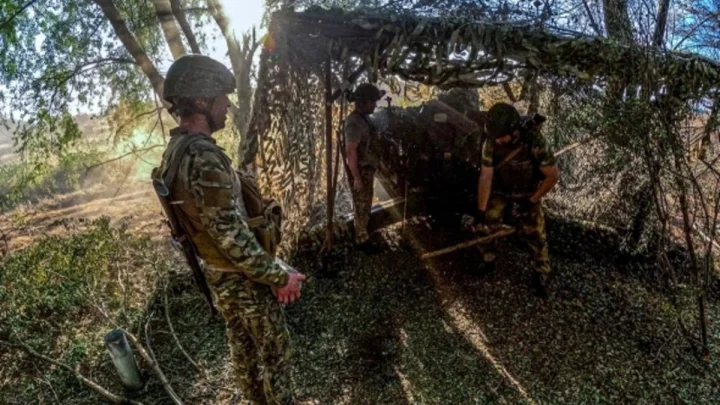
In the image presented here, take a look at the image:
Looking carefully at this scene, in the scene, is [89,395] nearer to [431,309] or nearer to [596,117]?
[431,309]

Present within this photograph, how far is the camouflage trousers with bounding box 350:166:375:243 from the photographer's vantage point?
16.1 ft

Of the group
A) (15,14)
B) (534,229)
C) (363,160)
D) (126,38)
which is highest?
(15,14)

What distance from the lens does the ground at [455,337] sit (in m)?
3.32

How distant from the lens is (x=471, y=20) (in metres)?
3.17

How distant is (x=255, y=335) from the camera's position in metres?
2.53

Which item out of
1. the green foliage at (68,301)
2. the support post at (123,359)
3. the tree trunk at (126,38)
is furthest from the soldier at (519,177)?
the tree trunk at (126,38)

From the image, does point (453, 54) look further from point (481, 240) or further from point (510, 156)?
point (481, 240)

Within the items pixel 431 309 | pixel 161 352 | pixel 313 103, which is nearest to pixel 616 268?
pixel 431 309

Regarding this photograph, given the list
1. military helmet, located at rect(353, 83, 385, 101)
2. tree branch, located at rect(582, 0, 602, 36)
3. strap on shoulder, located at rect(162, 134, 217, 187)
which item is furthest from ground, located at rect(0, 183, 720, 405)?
tree branch, located at rect(582, 0, 602, 36)

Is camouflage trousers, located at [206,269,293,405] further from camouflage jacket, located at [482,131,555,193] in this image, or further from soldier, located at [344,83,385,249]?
camouflage jacket, located at [482,131,555,193]

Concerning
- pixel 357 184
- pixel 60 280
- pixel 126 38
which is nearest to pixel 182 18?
pixel 126 38

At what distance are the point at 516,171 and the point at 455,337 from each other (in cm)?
173

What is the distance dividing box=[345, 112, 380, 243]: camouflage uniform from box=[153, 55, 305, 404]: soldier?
2303 millimetres

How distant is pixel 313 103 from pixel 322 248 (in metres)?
1.71
